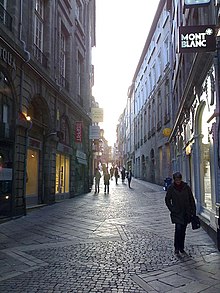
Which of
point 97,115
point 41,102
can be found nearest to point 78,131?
point 97,115

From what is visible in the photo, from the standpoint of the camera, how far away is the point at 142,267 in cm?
531

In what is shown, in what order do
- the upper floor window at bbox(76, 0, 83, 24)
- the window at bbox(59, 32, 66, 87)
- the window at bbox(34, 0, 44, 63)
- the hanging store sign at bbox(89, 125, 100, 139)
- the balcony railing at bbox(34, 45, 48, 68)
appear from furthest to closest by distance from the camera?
the hanging store sign at bbox(89, 125, 100, 139)
the upper floor window at bbox(76, 0, 83, 24)
the window at bbox(59, 32, 66, 87)
the window at bbox(34, 0, 44, 63)
the balcony railing at bbox(34, 45, 48, 68)

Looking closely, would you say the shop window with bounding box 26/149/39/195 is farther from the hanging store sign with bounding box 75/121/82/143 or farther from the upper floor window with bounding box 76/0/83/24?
the upper floor window with bounding box 76/0/83/24

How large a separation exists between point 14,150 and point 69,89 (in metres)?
9.00

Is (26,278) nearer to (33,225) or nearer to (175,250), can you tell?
(175,250)

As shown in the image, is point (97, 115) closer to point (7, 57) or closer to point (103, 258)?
point (7, 57)

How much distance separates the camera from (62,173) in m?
18.3

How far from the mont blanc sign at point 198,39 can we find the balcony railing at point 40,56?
8.13m

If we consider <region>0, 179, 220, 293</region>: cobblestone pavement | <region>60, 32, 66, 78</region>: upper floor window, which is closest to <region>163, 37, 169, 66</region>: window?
<region>60, 32, 66, 78</region>: upper floor window

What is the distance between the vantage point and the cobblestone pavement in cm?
448

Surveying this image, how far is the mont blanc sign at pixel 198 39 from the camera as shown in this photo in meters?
7.18

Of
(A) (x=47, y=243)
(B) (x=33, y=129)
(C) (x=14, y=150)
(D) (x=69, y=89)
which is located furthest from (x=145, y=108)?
(A) (x=47, y=243)

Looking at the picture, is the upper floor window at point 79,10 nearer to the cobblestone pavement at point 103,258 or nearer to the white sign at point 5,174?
the white sign at point 5,174

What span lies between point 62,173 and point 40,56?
269 inches
